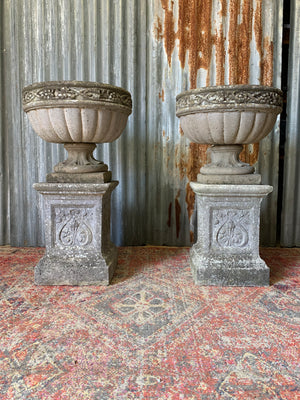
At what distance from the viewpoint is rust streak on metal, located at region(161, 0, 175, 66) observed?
3.07m

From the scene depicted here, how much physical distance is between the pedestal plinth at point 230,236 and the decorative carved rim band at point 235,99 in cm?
→ 55

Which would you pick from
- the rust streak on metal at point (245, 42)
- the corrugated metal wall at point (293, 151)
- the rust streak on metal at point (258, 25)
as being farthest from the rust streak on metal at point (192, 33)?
the corrugated metal wall at point (293, 151)

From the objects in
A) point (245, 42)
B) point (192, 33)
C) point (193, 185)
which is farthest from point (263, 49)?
point (193, 185)

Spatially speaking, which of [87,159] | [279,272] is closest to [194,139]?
[87,159]

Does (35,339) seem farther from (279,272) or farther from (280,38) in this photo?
(280,38)

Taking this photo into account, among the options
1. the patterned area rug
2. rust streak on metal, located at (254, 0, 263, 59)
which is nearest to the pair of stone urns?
the patterned area rug

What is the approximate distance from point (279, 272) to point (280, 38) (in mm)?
2296

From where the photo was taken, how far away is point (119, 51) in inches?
122

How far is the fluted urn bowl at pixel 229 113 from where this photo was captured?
203 centimetres

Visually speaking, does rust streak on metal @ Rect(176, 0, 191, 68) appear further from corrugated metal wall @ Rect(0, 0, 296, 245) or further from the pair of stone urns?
the pair of stone urns

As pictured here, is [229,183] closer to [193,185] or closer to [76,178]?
[193,185]

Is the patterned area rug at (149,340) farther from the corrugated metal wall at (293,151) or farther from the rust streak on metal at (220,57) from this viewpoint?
the rust streak on metal at (220,57)

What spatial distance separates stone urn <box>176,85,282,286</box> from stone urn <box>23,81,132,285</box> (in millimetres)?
596

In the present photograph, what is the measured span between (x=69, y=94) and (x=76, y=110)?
4.2 inches
